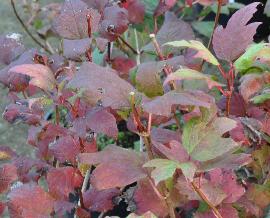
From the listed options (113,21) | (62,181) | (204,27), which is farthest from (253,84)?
(204,27)

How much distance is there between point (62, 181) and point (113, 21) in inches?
12.2

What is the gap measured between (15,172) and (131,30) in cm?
98

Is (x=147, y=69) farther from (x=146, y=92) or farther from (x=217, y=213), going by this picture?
(x=217, y=213)

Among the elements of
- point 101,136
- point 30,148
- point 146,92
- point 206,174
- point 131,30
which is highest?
point 146,92

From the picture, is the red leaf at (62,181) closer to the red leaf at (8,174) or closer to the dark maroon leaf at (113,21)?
the red leaf at (8,174)

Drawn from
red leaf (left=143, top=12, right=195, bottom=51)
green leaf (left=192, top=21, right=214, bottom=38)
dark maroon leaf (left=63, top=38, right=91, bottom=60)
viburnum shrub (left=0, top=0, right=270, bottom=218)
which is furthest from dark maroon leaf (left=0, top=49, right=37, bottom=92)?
green leaf (left=192, top=21, right=214, bottom=38)

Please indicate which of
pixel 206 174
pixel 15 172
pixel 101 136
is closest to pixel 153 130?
pixel 206 174

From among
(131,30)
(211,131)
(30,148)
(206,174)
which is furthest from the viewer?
(30,148)

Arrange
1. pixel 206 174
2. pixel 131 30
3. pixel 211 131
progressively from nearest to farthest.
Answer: pixel 211 131
pixel 206 174
pixel 131 30

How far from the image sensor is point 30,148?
209 centimetres

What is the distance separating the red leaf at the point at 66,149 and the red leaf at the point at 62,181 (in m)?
0.02

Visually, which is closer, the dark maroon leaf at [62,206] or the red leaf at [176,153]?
the red leaf at [176,153]

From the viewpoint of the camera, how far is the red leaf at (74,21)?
0.93 meters

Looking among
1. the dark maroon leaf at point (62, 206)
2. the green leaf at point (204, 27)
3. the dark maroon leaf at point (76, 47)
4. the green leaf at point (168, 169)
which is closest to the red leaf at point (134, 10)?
the dark maroon leaf at point (76, 47)
